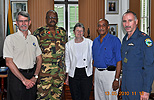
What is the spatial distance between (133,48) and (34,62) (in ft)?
4.21

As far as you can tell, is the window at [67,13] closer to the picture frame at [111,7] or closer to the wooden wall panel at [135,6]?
the picture frame at [111,7]

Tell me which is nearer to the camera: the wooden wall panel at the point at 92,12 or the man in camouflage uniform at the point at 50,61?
the man in camouflage uniform at the point at 50,61

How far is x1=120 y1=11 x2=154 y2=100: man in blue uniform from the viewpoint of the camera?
177 cm

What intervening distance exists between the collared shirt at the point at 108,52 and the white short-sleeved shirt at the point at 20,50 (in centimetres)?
95

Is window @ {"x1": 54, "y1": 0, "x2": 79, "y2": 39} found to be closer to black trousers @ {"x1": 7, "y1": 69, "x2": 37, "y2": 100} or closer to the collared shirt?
the collared shirt

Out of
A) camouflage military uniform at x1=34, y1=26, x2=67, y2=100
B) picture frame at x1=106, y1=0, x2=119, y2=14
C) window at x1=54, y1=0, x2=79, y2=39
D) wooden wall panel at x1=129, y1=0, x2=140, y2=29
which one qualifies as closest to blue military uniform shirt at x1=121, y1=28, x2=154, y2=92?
camouflage military uniform at x1=34, y1=26, x2=67, y2=100

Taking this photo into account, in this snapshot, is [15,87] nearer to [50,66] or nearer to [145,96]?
[50,66]

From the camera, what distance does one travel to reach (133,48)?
1914 millimetres

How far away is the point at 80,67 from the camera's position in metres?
2.59

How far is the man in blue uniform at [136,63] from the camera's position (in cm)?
177

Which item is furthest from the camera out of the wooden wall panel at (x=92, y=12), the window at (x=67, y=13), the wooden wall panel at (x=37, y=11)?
the window at (x=67, y=13)

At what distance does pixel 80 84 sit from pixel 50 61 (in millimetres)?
561

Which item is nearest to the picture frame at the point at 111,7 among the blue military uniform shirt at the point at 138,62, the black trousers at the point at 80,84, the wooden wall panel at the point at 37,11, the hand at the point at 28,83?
the wooden wall panel at the point at 37,11

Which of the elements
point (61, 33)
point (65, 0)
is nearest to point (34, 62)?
point (61, 33)
